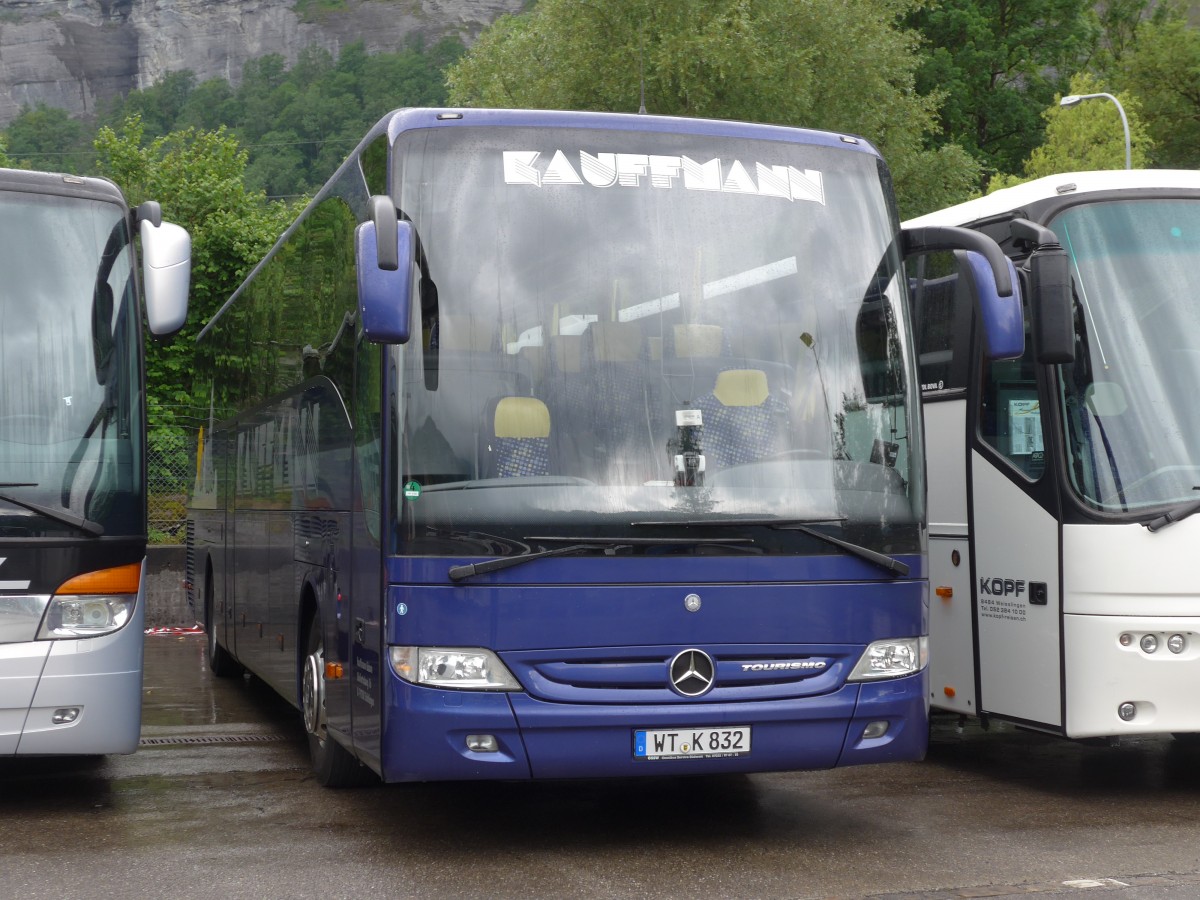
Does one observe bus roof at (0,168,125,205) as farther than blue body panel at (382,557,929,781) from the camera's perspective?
Yes

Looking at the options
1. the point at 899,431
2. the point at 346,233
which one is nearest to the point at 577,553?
the point at 899,431

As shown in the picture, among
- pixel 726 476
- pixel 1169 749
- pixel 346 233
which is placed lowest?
pixel 1169 749

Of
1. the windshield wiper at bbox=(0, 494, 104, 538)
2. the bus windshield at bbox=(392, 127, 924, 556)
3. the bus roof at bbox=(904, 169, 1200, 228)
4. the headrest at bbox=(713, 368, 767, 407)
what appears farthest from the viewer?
the bus roof at bbox=(904, 169, 1200, 228)

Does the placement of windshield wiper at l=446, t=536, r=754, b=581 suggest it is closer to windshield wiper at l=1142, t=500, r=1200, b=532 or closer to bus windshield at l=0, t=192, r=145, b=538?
bus windshield at l=0, t=192, r=145, b=538

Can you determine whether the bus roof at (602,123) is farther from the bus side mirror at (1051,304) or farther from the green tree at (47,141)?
the green tree at (47,141)

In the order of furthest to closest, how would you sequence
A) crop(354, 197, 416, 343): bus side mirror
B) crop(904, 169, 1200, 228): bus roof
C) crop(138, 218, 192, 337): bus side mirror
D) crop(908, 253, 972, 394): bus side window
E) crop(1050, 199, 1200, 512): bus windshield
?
crop(908, 253, 972, 394): bus side window → crop(904, 169, 1200, 228): bus roof → crop(1050, 199, 1200, 512): bus windshield → crop(138, 218, 192, 337): bus side mirror → crop(354, 197, 416, 343): bus side mirror

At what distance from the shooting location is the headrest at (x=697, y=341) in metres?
6.51

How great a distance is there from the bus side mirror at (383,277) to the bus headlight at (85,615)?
224 cm

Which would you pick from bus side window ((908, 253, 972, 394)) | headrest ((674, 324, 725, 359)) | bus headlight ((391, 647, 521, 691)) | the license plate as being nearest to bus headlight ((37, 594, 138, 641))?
bus headlight ((391, 647, 521, 691))

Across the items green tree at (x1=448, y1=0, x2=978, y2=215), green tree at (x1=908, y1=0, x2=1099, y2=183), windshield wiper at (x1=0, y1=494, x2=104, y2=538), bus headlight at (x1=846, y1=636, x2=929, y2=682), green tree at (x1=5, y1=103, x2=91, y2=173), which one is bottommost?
bus headlight at (x1=846, y1=636, x2=929, y2=682)

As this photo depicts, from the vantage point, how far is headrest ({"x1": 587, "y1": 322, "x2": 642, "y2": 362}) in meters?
6.45

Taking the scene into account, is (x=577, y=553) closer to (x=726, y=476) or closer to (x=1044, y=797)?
(x=726, y=476)

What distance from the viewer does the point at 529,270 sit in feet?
21.3

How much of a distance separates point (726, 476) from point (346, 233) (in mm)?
2271
